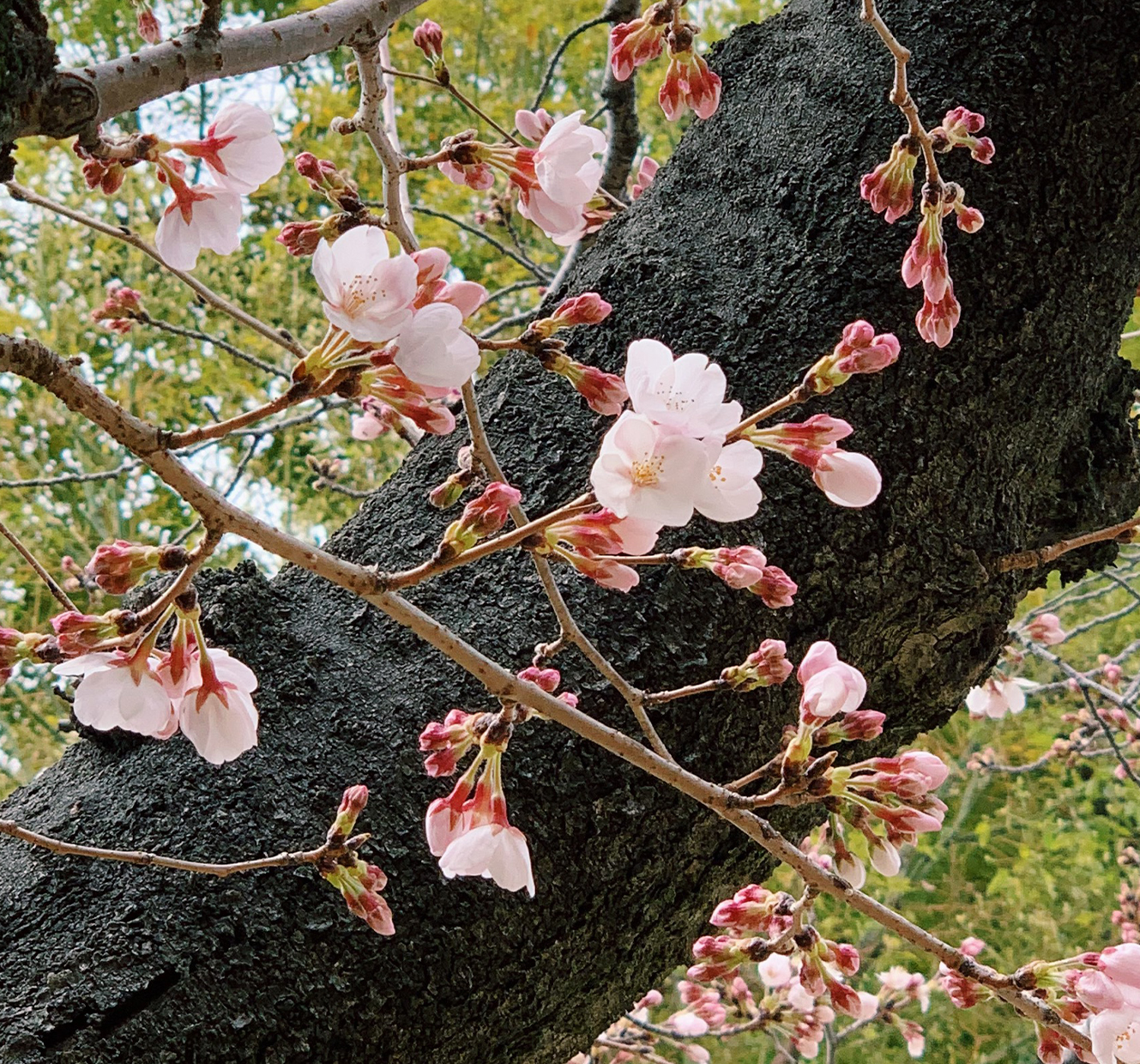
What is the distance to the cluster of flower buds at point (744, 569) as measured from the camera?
1.69ft

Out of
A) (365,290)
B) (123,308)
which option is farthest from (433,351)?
(123,308)

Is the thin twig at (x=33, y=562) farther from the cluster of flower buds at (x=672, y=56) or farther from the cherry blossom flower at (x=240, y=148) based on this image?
the cluster of flower buds at (x=672, y=56)

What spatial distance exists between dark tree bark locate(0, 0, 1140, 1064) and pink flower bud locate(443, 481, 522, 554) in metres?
0.22

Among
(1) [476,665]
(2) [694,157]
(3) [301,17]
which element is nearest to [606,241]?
(2) [694,157]

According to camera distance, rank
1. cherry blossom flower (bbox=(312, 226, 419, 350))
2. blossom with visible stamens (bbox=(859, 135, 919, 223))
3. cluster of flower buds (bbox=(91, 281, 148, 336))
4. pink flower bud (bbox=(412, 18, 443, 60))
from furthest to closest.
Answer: cluster of flower buds (bbox=(91, 281, 148, 336)) → pink flower bud (bbox=(412, 18, 443, 60)) → blossom with visible stamens (bbox=(859, 135, 919, 223)) → cherry blossom flower (bbox=(312, 226, 419, 350))

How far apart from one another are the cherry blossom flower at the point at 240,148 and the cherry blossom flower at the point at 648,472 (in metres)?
0.27

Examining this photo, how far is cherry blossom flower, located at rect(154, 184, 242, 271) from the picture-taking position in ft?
1.84

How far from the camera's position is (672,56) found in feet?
2.26

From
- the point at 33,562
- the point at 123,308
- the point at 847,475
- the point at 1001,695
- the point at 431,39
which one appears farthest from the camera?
the point at 1001,695

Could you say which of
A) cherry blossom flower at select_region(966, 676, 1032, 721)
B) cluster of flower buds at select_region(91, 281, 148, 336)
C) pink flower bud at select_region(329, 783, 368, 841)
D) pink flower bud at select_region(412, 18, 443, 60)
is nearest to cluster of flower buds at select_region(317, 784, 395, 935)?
pink flower bud at select_region(329, 783, 368, 841)

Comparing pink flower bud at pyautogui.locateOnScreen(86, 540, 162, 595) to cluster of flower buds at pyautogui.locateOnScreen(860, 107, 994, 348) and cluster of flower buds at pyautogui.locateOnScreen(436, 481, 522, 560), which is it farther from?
cluster of flower buds at pyautogui.locateOnScreen(860, 107, 994, 348)

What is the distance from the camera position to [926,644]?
0.71 m

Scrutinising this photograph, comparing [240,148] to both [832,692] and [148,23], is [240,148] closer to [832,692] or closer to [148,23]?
[148,23]

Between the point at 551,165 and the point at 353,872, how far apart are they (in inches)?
16.3
